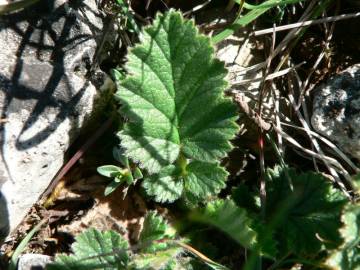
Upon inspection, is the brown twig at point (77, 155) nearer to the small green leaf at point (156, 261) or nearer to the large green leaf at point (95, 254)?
the large green leaf at point (95, 254)

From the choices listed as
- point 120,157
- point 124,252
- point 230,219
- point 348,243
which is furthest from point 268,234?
point 120,157

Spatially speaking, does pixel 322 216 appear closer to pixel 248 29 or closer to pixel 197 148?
pixel 197 148

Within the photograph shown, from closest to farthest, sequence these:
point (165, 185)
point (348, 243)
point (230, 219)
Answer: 1. point (348, 243)
2. point (230, 219)
3. point (165, 185)

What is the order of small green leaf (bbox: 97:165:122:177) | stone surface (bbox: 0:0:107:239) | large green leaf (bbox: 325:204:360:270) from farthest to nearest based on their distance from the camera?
small green leaf (bbox: 97:165:122:177) < stone surface (bbox: 0:0:107:239) < large green leaf (bbox: 325:204:360:270)

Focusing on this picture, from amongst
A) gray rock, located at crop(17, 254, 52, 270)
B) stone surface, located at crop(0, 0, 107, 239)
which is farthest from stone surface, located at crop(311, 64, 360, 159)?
gray rock, located at crop(17, 254, 52, 270)

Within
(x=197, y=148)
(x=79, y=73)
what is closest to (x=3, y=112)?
(x=79, y=73)

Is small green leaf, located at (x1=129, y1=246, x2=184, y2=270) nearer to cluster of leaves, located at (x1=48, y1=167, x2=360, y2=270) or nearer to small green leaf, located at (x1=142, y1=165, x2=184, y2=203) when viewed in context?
cluster of leaves, located at (x1=48, y1=167, x2=360, y2=270)

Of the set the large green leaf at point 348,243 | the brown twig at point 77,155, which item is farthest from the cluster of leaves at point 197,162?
the brown twig at point 77,155

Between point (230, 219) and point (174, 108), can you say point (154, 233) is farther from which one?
point (174, 108)
